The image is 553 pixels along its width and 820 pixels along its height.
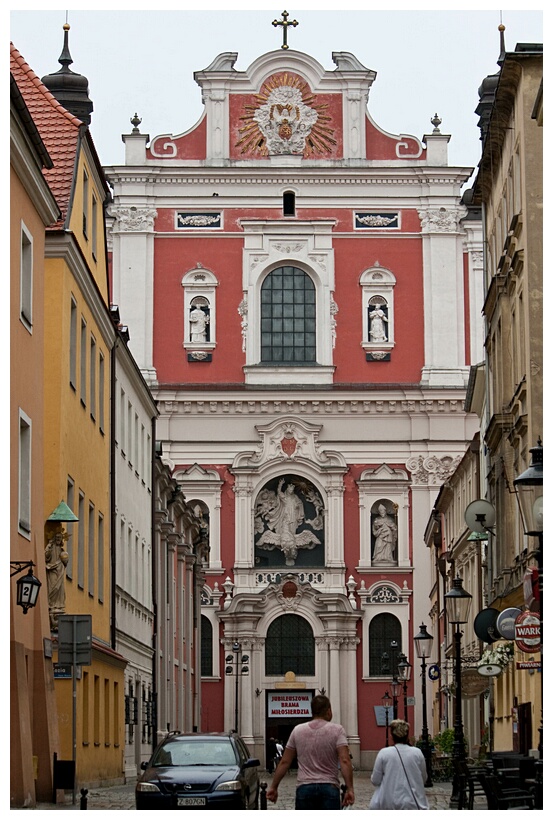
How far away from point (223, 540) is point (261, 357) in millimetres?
6979

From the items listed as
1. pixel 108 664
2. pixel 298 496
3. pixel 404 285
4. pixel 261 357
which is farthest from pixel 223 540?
pixel 108 664

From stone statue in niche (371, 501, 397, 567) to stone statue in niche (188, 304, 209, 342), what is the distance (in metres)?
9.25

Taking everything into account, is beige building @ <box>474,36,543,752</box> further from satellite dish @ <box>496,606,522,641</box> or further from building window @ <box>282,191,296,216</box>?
building window @ <box>282,191,296,216</box>

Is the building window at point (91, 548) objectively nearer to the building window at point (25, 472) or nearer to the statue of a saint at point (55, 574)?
the statue of a saint at point (55, 574)

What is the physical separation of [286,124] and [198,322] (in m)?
8.17

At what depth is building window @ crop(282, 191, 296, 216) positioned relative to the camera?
6231 centimetres

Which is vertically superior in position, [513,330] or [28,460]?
[513,330]

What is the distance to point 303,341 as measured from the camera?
203 ft

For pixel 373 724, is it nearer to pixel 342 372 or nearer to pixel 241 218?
pixel 342 372

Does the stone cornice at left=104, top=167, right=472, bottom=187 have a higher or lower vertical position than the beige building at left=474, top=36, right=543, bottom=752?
higher

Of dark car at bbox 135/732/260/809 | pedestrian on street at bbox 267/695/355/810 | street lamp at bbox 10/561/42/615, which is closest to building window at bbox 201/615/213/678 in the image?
dark car at bbox 135/732/260/809

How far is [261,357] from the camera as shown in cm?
6175

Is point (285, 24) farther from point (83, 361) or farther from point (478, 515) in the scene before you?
point (478, 515)

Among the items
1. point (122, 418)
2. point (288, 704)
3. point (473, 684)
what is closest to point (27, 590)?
point (122, 418)
